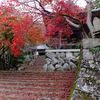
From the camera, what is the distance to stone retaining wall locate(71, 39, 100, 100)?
2.91 metres

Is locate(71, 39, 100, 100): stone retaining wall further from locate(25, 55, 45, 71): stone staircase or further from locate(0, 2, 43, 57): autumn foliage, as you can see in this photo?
locate(25, 55, 45, 71): stone staircase

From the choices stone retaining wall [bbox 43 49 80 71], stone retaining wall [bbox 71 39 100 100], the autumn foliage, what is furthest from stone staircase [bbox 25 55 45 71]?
stone retaining wall [bbox 71 39 100 100]

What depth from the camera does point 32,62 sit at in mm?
12508

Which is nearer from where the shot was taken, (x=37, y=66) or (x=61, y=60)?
(x=61, y=60)

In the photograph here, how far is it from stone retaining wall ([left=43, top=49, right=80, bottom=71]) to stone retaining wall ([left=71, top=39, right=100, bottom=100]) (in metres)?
4.71

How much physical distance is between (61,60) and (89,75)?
17.2 feet

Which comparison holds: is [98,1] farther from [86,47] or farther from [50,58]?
[86,47]

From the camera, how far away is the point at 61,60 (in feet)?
27.7

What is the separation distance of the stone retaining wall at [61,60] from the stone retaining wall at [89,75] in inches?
186

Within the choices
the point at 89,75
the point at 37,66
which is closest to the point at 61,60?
the point at 37,66

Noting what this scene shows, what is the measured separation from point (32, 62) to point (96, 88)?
33.2ft

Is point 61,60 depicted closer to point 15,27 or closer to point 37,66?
point 37,66

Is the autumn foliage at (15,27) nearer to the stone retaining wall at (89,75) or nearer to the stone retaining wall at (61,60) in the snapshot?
the stone retaining wall at (61,60)

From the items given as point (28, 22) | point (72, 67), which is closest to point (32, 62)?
point (72, 67)
